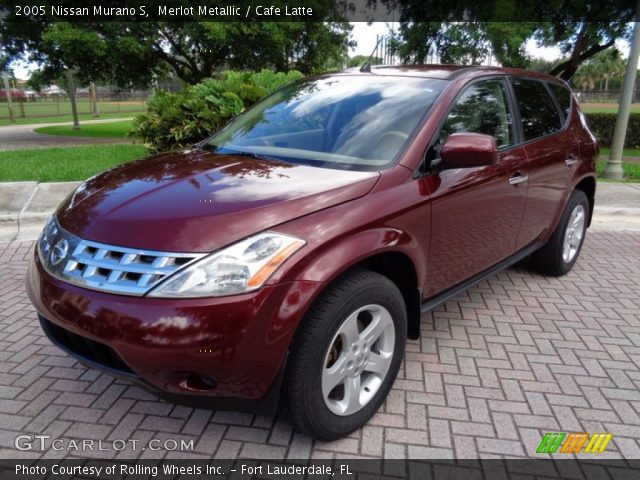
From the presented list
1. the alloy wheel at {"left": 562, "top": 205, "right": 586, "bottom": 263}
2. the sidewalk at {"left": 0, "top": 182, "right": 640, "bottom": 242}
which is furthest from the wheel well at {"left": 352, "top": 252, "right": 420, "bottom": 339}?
the sidewalk at {"left": 0, "top": 182, "right": 640, "bottom": 242}

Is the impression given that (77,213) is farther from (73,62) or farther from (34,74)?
(34,74)

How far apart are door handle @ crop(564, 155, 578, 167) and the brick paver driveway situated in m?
1.14

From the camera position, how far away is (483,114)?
3.37 meters

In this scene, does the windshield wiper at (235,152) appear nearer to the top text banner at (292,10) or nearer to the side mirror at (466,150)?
the side mirror at (466,150)

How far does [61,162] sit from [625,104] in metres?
9.77

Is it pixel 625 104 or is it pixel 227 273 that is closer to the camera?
pixel 227 273

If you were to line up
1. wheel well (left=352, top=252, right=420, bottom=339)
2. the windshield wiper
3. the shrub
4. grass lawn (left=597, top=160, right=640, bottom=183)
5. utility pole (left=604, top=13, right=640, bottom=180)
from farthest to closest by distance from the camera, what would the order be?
grass lawn (left=597, top=160, right=640, bottom=183), utility pole (left=604, top=13, right=640, bottom=180), the shrub, the windshield wiper, wheel well (left=352, top=252, right=420, bottom=339)

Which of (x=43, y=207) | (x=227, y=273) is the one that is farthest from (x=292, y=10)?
(x=227, y=273)

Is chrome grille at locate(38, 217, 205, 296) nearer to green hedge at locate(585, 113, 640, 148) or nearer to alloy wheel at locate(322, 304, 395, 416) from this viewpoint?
alloy wheel at locate(322, 304, 395, 416)

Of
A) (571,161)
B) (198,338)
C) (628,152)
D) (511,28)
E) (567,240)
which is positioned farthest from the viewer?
(628,152)

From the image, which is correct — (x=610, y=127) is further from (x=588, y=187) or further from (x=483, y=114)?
(x=483, y=114)

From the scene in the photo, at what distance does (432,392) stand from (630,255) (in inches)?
148

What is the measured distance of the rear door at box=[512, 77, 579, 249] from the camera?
376cm

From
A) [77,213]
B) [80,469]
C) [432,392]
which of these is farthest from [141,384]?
[432,392]
